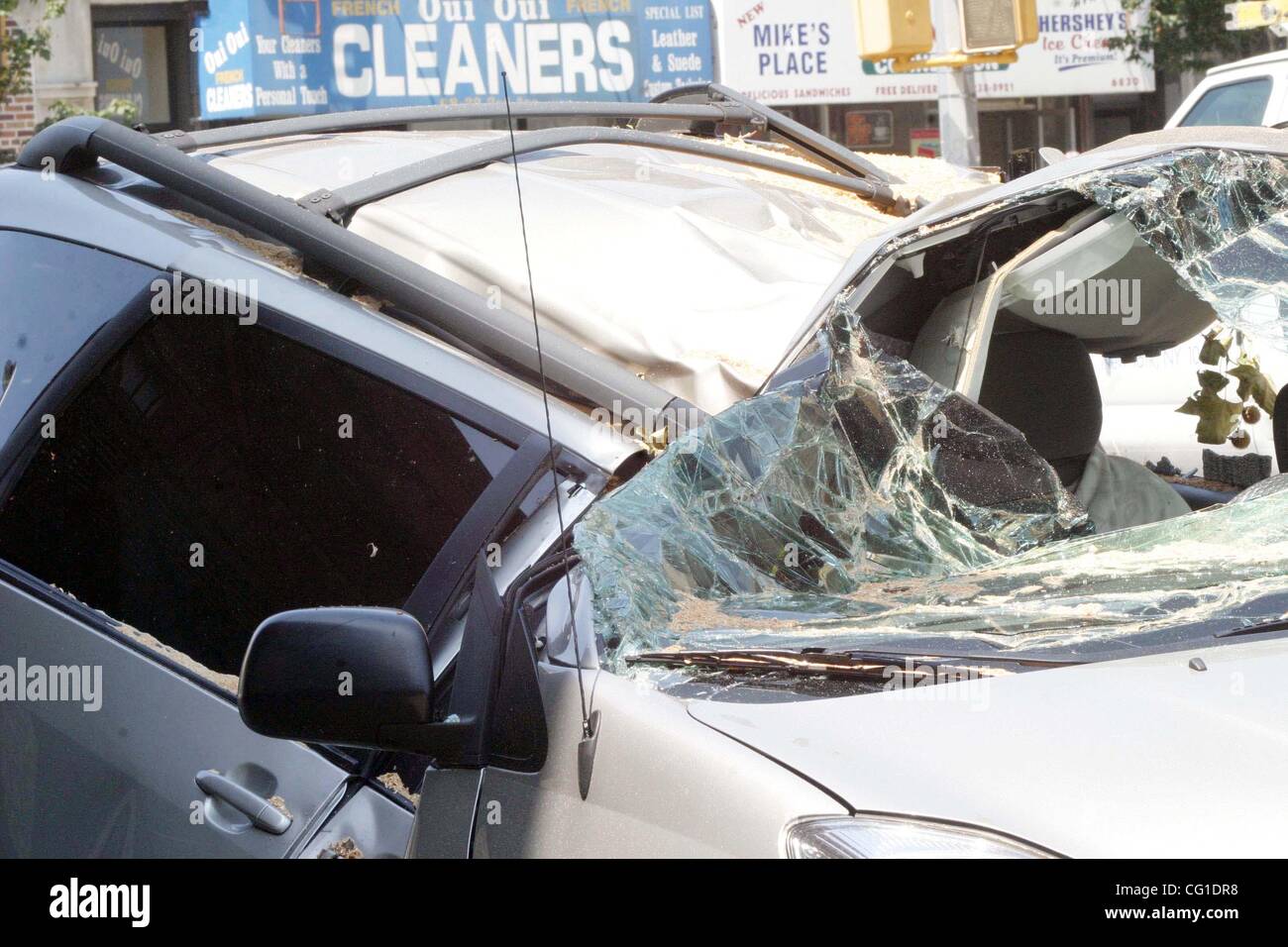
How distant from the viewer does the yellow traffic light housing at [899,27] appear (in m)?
9.16

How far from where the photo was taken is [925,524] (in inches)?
93.5

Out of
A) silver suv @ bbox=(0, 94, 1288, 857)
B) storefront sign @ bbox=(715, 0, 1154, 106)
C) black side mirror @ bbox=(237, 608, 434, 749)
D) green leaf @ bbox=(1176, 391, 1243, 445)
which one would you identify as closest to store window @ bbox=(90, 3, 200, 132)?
storefront sign @ bbox=(715, 0, 1154, 106)

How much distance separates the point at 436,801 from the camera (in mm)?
1865

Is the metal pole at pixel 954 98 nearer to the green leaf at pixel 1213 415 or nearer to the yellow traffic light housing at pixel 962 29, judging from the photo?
the yellow traffic light housing at pixel 962 29

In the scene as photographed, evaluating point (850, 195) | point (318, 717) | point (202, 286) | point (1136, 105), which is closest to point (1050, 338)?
Answer: point (850, 195)

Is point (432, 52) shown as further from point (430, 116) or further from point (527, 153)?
point (527, 153)

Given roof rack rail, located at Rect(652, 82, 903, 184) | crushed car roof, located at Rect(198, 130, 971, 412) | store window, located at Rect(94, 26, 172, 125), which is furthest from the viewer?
store window, located at Rect(94, 26, 172, 125)

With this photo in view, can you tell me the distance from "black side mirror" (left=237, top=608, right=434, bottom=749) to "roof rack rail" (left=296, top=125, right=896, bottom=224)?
0.87 m

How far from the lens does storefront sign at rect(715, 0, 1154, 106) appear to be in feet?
54.0

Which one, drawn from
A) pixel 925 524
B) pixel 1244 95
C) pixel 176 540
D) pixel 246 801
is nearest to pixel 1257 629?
pixel 925 524

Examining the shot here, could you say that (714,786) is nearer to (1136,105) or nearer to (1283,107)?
(1283,107)

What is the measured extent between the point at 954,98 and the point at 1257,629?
28.0ft

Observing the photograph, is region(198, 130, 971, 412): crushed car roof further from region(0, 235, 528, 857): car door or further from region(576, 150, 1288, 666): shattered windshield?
region(0, 235, 528, 857): car door

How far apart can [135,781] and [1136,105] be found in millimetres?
19958
